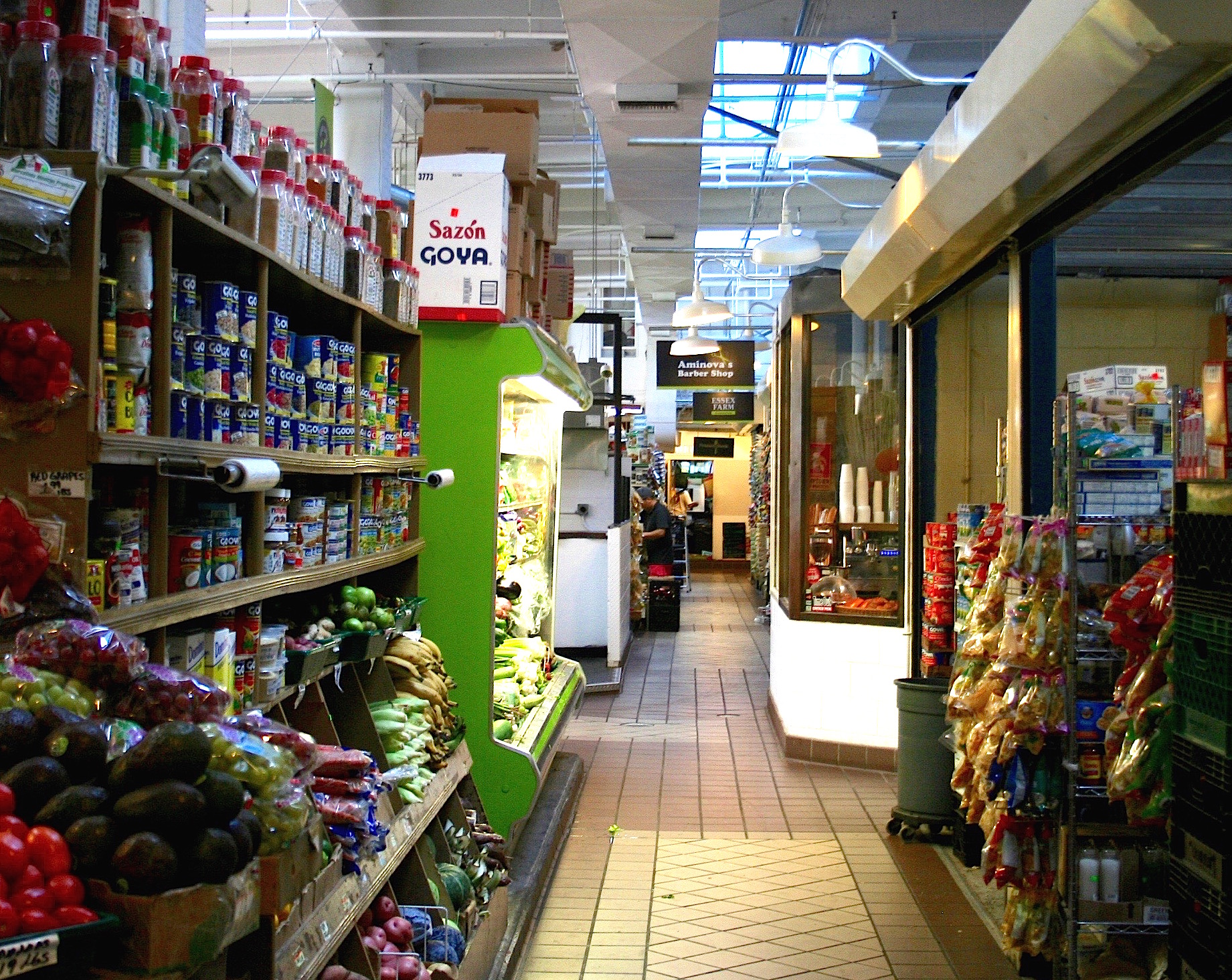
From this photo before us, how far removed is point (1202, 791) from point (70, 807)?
2448mm

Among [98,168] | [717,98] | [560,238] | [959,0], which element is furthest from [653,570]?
[98,168]

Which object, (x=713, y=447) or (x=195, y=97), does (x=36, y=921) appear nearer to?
(x=195, y=97)

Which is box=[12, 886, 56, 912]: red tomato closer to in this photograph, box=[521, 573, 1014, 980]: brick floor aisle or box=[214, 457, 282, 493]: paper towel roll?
box=[214, 457, 282, 493]: paper towel roll

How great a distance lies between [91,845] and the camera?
5.39ft

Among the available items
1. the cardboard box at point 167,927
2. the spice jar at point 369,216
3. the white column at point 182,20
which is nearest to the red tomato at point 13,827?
the cardboard box at point 167,927

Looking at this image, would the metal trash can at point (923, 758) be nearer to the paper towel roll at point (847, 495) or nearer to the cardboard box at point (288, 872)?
the paper towel roll at point (847, 495)

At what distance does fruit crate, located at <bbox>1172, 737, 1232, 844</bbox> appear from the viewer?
273 cm

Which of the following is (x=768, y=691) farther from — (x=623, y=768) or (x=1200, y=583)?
(x=1200, y=583)

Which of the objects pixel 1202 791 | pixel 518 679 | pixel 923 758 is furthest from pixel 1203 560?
pixel 518 679

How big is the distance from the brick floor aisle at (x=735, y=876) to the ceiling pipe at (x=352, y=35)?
15.2ft

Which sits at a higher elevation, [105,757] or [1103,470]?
[1103,470]

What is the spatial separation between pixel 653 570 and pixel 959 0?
9.38 metres

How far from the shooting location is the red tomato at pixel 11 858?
1.54m

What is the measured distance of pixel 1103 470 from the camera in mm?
4141
